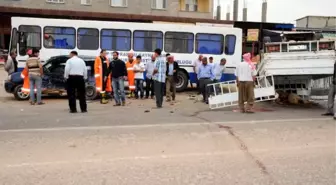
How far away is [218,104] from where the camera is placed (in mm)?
12070

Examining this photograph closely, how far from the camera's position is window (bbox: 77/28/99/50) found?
18.4 metres

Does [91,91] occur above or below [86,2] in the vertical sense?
below

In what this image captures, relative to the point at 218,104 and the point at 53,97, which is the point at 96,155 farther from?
the point at 53,97

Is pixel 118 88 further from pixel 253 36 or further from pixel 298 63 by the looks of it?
pixel 253 36

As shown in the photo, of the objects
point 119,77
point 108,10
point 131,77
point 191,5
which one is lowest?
point 131,77

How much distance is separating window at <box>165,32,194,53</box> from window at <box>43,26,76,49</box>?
165 inches

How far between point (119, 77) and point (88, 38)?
663cm

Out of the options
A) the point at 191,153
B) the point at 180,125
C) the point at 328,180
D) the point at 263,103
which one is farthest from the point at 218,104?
the point at 328,180

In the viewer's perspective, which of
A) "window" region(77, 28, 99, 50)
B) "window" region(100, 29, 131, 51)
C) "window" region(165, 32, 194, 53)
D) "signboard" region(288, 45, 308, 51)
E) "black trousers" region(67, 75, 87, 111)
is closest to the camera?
"black trousers" region(67, 75, 87, 111)

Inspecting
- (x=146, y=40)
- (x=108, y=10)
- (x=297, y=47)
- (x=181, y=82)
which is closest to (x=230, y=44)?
(x=181, y=82)

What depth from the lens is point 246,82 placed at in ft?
36.9

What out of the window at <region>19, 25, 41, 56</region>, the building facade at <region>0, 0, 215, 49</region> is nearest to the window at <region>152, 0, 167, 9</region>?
the building facade at <region>0, 0, 215, 49</region>

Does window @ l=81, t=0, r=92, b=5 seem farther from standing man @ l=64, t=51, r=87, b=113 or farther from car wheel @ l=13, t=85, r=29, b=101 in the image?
standing man @ l=64, t=51, r=87, b=113

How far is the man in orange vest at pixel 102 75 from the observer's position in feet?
43.6
